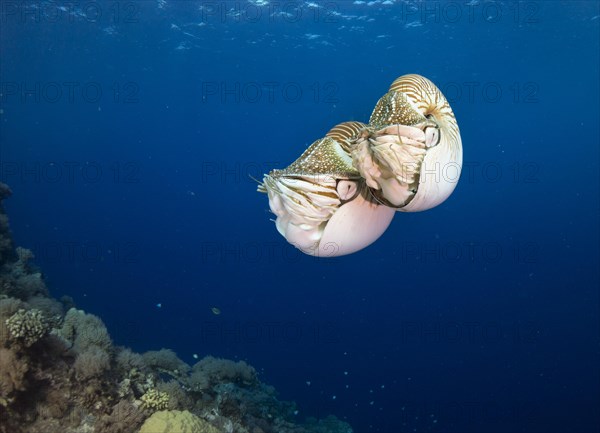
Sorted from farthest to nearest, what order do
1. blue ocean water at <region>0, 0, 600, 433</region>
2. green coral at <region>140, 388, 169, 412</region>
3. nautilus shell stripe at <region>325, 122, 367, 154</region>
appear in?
blue ocean water at <region>0, 0, 600, 433</region>
green coral at <region>140, 388, 169, 412</region>
nautilus shell stripe at <region>325, 122, 367, 154</region>

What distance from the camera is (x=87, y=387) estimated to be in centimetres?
386

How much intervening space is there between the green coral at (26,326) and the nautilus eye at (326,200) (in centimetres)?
242

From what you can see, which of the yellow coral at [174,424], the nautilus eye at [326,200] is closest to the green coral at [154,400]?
the yellow coral at [174,424]

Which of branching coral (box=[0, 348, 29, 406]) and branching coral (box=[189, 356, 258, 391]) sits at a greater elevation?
branching coral (box=[0, 348, 29, 406])

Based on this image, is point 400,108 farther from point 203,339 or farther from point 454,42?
point 203,339

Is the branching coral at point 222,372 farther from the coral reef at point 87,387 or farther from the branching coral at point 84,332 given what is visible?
the branching coral at point 84,332

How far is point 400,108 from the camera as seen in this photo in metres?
2.50

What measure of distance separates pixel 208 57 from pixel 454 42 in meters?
14.8

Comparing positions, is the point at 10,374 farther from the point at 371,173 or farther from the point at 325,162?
the point at 371,173

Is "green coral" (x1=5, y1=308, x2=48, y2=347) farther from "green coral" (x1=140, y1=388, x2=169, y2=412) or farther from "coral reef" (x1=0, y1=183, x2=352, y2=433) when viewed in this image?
"green coral" (x1=140, y1=388, x2=169, y2=412)

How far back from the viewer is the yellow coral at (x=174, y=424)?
350cm

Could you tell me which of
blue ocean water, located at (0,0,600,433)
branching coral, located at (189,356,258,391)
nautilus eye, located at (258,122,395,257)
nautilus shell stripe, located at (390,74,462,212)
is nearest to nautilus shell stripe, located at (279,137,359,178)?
nautilus eye, located at (258,122,395,257)

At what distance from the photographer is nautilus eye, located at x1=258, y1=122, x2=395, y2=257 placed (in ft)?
8.38

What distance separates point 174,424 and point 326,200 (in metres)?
2.41
